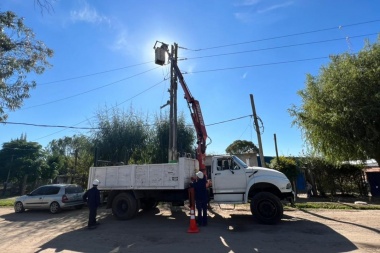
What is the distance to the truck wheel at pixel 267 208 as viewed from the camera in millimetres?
9352

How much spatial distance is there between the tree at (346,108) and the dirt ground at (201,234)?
5.30 meters

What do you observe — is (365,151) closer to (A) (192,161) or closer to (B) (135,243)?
(A) (192,161)

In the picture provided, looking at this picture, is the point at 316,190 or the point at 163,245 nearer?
the point at 163,245

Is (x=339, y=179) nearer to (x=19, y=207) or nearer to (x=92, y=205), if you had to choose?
(x=92, y=205)

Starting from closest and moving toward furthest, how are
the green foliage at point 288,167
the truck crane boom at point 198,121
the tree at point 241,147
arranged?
the truck crane boom at point 198,121
the green foliage at point 288,167
the tree at point 241,147

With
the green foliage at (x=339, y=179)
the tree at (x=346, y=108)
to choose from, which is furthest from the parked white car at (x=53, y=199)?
the green foliage at (x=339, y=179)

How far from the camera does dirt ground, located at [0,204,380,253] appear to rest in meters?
6.91

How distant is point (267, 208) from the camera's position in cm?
955

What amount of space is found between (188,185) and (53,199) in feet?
25.1

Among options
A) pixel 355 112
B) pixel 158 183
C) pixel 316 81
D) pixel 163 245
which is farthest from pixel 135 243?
pixel 316 81

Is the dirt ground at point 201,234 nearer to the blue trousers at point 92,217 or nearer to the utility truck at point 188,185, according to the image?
the blue trousers at point 92,217

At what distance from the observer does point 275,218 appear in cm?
938

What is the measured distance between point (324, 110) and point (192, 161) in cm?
928

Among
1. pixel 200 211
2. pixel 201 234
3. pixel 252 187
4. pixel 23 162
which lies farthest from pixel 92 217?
pixel 23 162
